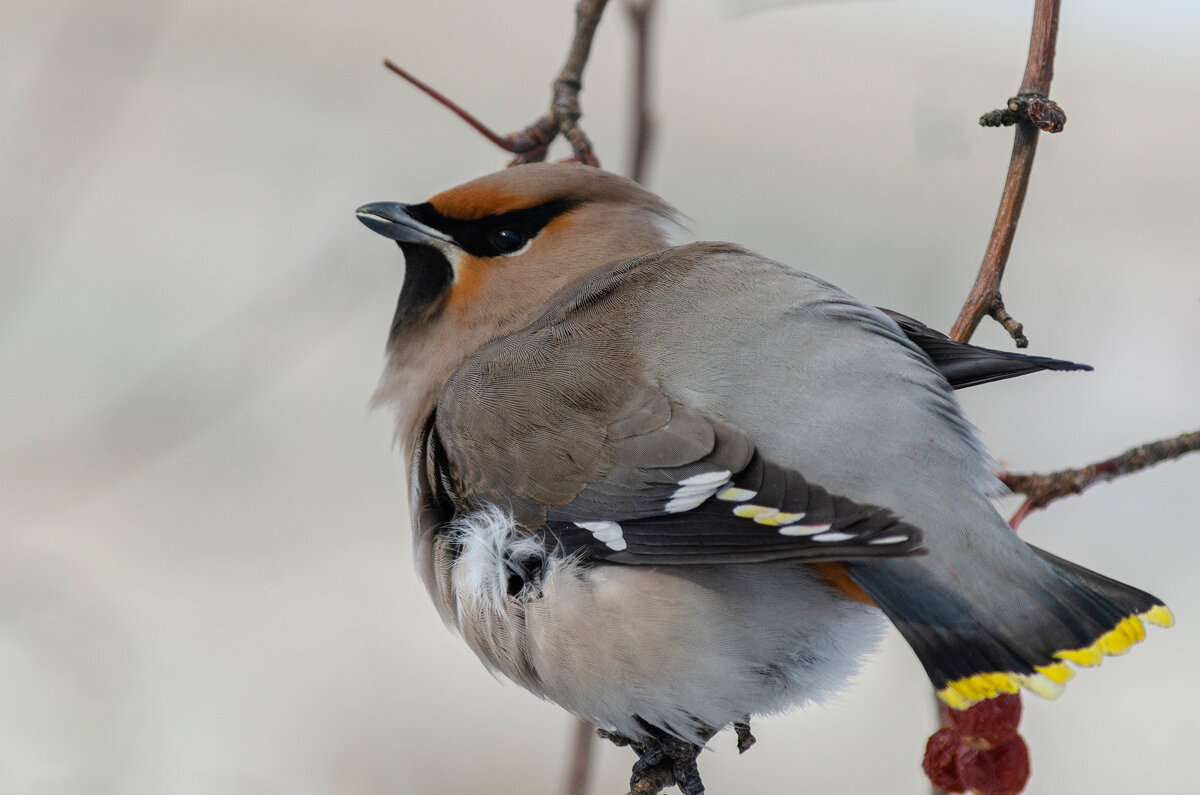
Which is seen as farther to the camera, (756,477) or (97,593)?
(97,593)

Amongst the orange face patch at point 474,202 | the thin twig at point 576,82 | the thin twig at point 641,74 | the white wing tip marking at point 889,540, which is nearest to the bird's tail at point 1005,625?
the white wing tip marking at point 889,540

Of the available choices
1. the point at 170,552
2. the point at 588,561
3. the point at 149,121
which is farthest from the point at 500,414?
the point at 149,121

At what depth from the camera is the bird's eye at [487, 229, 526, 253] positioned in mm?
2814

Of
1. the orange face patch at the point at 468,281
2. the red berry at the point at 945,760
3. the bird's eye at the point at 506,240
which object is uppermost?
the bird's eye at the point at 506,240

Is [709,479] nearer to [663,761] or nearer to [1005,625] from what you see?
[1005,625]

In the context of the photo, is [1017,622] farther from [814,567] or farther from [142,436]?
[142,436]

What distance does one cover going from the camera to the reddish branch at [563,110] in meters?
2.68

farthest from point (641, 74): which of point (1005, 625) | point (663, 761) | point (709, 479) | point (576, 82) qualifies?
point (663, 761)

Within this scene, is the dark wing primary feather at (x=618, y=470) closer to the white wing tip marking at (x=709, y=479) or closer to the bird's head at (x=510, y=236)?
the white wing tip marking at (x=709, y=479)

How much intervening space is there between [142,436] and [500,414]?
1357 mm

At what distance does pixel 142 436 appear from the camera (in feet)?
11.2

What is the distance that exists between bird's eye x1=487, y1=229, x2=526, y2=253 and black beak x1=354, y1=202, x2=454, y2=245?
3.7 inches

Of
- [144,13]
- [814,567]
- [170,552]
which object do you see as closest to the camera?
[814,567]

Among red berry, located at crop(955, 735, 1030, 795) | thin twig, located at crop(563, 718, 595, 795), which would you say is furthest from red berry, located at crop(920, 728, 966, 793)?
thin twig, located at crop(563, 718, 595, 795)
